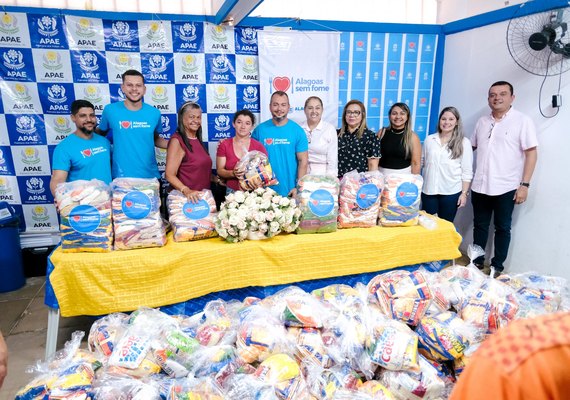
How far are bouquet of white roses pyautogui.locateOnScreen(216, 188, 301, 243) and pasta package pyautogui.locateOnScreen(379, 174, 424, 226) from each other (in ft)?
2.15

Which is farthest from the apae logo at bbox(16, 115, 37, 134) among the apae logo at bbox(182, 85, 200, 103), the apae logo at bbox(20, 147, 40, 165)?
the apae logo at bbox(182, 85, 200, 103)

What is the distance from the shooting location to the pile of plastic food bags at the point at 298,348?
4.34ft

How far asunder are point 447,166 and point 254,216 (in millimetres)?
2085

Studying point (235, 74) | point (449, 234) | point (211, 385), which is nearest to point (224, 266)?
point (211, 385)

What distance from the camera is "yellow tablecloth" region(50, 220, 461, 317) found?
2.06 metres

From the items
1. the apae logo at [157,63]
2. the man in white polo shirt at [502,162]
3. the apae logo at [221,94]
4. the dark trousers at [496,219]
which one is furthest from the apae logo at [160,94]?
the dark trousers at [496,219]

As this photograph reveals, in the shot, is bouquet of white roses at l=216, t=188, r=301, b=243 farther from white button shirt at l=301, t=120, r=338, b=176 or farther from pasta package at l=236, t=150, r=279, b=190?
white button shirt at l=301, t=120, r=338, b=176

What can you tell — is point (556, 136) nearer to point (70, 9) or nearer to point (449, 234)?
point (449, 234)

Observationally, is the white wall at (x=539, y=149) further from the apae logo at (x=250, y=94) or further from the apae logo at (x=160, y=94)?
the apae logo at (x=160, y=94)

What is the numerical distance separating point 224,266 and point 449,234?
1.57m

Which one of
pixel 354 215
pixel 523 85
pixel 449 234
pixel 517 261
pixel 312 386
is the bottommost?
pixel 517 261

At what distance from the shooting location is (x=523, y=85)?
347 cm

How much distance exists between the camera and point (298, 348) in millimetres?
1507

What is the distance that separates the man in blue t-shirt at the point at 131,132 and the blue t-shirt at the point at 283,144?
0.88m
